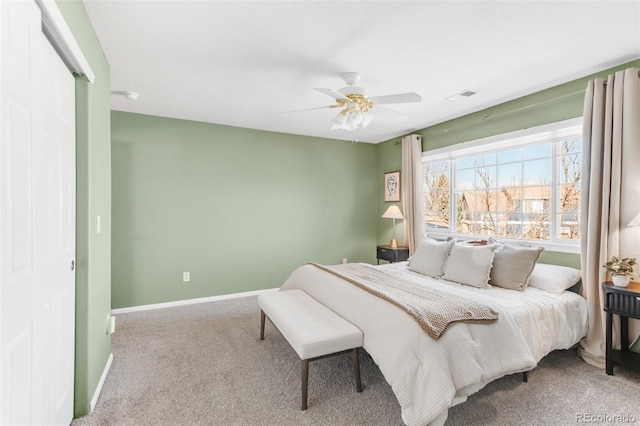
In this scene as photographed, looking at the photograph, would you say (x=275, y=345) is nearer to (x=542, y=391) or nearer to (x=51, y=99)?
(x=542, y=391)

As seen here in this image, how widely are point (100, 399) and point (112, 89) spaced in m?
2.75

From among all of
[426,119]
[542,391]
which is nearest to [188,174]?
[426,119]

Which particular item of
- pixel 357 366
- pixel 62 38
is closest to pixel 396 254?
pixel 357 366

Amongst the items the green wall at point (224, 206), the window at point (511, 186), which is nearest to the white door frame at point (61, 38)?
the green wall at point (224, 206)

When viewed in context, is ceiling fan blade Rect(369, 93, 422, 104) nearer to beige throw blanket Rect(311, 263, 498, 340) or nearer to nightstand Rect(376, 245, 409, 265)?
beige throw blanket Rect(311, 263, 498, 340)

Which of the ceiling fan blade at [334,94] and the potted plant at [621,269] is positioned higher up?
the ceiling fan blade at [334,94]

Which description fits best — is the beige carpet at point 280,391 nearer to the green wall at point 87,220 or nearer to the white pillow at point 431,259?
the green wall at point 87,220

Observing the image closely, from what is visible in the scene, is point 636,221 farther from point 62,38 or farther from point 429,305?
point 62,38

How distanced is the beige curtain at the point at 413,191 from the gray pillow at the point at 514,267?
1.57 meters

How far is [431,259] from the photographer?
329 centimetres

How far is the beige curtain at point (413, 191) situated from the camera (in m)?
4.45

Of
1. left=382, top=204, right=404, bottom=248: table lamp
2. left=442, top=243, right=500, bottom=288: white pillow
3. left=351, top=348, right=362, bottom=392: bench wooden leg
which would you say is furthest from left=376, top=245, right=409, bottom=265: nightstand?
left=351, top=348, right=362, bottom=392: bench wooden leg

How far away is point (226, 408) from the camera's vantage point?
1979mm

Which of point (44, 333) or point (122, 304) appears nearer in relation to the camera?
point (44, 333)
